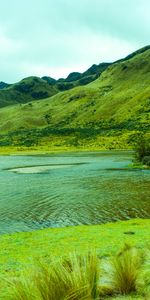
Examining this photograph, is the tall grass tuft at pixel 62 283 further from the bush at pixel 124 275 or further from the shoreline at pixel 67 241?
the shoreline at pixel 67 241

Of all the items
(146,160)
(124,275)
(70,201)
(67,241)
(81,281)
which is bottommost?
(70,201)

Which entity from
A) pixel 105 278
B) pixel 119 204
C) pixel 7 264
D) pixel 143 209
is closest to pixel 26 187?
pixel 119 204

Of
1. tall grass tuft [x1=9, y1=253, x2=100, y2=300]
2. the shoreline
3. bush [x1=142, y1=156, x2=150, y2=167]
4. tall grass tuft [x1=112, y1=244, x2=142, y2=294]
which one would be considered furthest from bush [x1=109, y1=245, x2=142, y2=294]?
bush [x1=142, y1=156, x2=150, y2=167]

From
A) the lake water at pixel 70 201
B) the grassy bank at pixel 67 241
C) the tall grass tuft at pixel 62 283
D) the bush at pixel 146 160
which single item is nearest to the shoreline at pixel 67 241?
the grassy bank at pixel 67 241

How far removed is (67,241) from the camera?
67.6 feet

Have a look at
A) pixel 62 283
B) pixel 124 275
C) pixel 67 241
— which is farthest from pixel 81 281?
pixel 67 241

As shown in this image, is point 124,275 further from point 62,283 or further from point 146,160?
point 146,160

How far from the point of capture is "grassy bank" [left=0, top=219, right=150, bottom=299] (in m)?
16.4

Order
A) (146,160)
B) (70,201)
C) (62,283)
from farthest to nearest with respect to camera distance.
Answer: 1. (146,160)
2. (70,201)
3. (62,283)

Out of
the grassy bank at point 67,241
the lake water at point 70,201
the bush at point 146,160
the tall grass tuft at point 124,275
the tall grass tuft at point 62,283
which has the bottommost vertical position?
the lake water at point 70,201

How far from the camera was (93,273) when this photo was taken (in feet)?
26.0

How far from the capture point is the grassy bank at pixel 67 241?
16.4m

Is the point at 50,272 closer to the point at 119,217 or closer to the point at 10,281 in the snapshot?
the point at 10,281

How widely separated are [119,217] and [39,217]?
20.3 feet
